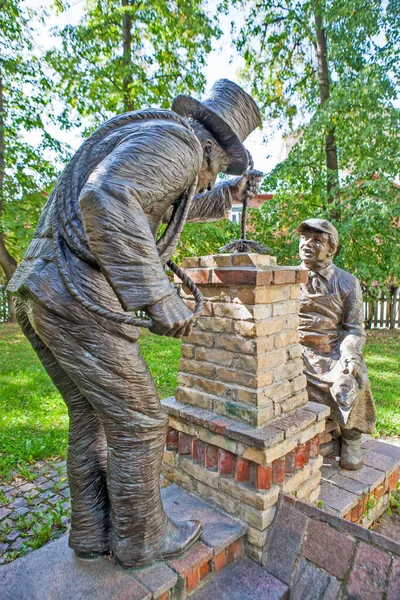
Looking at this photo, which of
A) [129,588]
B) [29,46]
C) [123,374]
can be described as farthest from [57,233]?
[29,46]

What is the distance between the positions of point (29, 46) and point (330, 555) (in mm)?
11361

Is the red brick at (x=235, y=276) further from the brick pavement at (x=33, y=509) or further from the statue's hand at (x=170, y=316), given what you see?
the brick pavement at (x=33, y=509)

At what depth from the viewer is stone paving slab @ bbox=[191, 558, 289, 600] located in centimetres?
157

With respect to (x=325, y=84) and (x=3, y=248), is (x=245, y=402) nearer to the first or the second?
(x=325, y=84)

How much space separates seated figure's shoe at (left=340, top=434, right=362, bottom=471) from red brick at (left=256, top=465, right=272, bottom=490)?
1.01 metres

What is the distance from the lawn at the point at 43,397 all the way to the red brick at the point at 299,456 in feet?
7.26

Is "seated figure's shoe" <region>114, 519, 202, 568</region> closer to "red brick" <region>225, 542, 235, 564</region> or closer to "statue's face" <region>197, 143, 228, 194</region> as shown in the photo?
"red brick" <region>225, 542, 235, 564</region>

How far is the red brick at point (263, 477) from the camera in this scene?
1757mm

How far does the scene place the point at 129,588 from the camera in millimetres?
1408

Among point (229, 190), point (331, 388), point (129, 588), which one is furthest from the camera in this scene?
point (331, 388)

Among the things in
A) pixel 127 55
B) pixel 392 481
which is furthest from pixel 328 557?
pixel 127 55

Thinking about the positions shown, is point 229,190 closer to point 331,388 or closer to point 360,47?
point 331,388

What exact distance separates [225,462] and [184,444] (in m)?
0.31

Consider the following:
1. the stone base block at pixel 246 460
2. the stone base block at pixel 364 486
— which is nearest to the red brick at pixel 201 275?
the stone base block at pixel 246 460
